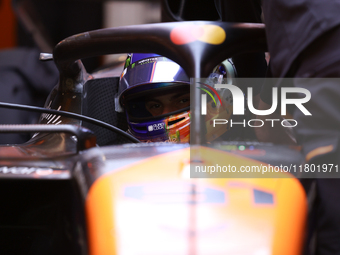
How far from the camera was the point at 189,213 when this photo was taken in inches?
12.6

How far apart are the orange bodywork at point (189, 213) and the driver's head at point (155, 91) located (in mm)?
588

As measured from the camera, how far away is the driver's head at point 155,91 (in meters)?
0.96

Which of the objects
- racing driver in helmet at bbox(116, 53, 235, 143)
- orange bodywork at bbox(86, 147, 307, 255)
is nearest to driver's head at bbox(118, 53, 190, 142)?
racing driver in helmet at bbox(116, 53, 235, 143)

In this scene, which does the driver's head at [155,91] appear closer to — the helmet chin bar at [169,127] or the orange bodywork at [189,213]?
the helmet chin bar at [169,127]

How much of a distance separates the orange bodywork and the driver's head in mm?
588

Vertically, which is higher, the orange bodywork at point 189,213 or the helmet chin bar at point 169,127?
the orange bodywork at point 189,213

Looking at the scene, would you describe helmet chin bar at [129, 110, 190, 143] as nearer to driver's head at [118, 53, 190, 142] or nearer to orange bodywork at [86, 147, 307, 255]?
driver's head at [118, 53, 190, 142]

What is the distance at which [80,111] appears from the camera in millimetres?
865

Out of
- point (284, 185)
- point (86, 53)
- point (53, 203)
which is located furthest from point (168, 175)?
point (86, 53)

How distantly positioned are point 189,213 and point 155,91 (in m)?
0.75

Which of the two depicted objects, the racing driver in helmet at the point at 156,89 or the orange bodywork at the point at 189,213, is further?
the racing driver in helmet at the point at 156,89

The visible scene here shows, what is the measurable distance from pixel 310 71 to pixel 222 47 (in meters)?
0.15

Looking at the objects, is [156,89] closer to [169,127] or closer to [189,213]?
[169,127]

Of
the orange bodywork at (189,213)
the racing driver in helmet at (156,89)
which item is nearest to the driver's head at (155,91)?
the racing driver in helmet at (156,89)
